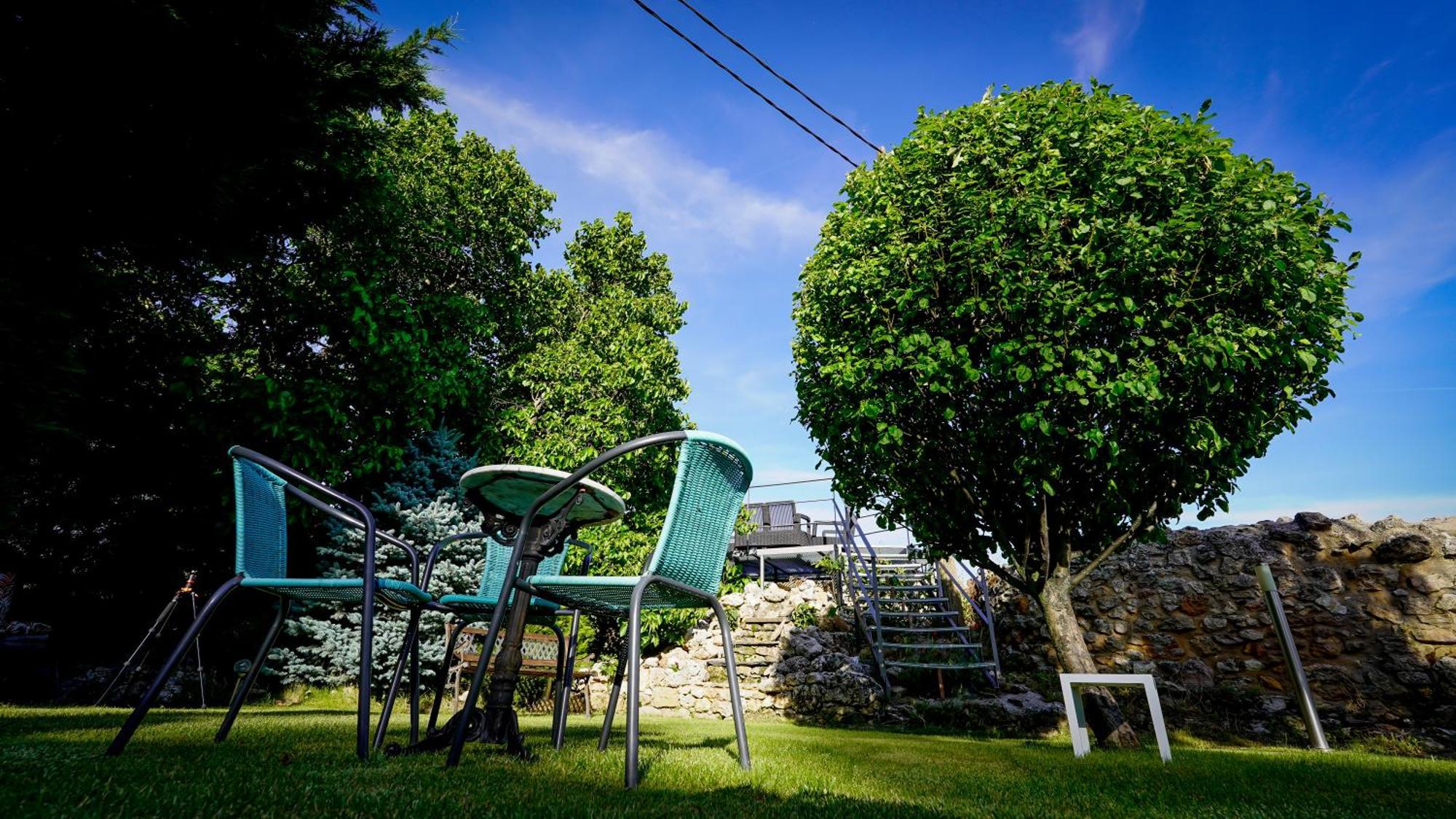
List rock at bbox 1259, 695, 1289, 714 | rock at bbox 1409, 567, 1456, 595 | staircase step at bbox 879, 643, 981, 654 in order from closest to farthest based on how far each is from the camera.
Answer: rock at bbox 1409, 567, 1456, 595
rock at bbox 1259, 695, 1289, 714
staircase step at bbox 879, 643, 981, 654

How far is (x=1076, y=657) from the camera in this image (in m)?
5.83

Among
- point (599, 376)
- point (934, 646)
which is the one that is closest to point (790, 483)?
point (599, 376)

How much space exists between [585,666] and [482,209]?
875 centimetres

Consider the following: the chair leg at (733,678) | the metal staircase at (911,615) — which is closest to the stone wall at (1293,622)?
the metal staircase at (911,615)

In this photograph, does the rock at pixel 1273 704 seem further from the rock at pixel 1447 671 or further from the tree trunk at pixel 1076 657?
the tree trunk at pixel 1076 657

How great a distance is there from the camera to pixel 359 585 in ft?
8.06

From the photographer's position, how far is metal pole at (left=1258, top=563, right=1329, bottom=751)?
17.1 ft

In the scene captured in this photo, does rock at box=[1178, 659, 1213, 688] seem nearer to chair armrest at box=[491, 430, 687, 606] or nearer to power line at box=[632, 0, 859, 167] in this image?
power line at box=[632, 0, 859, 167]

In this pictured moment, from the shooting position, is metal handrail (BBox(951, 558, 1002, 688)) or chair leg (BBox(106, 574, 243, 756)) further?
metal handrail (BBox(951, 558, 1002, 688))

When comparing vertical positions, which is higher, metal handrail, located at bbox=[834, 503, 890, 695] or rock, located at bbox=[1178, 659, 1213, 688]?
metal handrail, located at bbox=[834, 503, 890, 695]

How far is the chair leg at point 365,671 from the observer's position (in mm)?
2305

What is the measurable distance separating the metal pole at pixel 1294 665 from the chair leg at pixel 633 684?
5.87 m

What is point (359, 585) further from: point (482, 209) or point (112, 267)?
point (482, 209)

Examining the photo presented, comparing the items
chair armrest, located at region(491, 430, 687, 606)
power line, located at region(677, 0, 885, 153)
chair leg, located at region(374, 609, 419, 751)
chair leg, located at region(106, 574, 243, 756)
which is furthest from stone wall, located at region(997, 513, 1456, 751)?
chair leg, located at region(106, 574, 243, 756)
